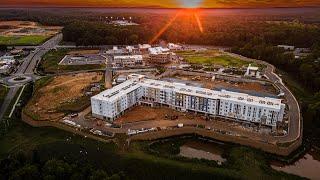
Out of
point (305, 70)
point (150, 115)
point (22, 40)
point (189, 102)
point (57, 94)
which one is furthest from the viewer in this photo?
point (22, 40)

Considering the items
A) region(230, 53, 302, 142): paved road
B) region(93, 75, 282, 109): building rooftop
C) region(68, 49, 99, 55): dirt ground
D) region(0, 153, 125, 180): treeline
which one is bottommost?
region(0, 153, 125, 180): treeline

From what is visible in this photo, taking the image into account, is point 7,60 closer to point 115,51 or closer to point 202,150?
point 115,51

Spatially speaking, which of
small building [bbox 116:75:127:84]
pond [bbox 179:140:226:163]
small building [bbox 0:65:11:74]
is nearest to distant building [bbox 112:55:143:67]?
small building [bbox 116:75:127:84]

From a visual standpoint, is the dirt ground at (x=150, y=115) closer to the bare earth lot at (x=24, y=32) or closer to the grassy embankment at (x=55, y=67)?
the grassy embankment at (x=55, y=67)

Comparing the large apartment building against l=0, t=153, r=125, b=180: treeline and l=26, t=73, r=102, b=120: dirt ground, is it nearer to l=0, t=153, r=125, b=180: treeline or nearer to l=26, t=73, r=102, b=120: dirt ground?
l=26, t=73, r=102, b=120: dirt ground

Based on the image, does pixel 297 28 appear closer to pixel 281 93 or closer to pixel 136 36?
pixel 136 36

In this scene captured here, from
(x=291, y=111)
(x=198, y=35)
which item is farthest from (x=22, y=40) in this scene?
(x=291, y=111)
